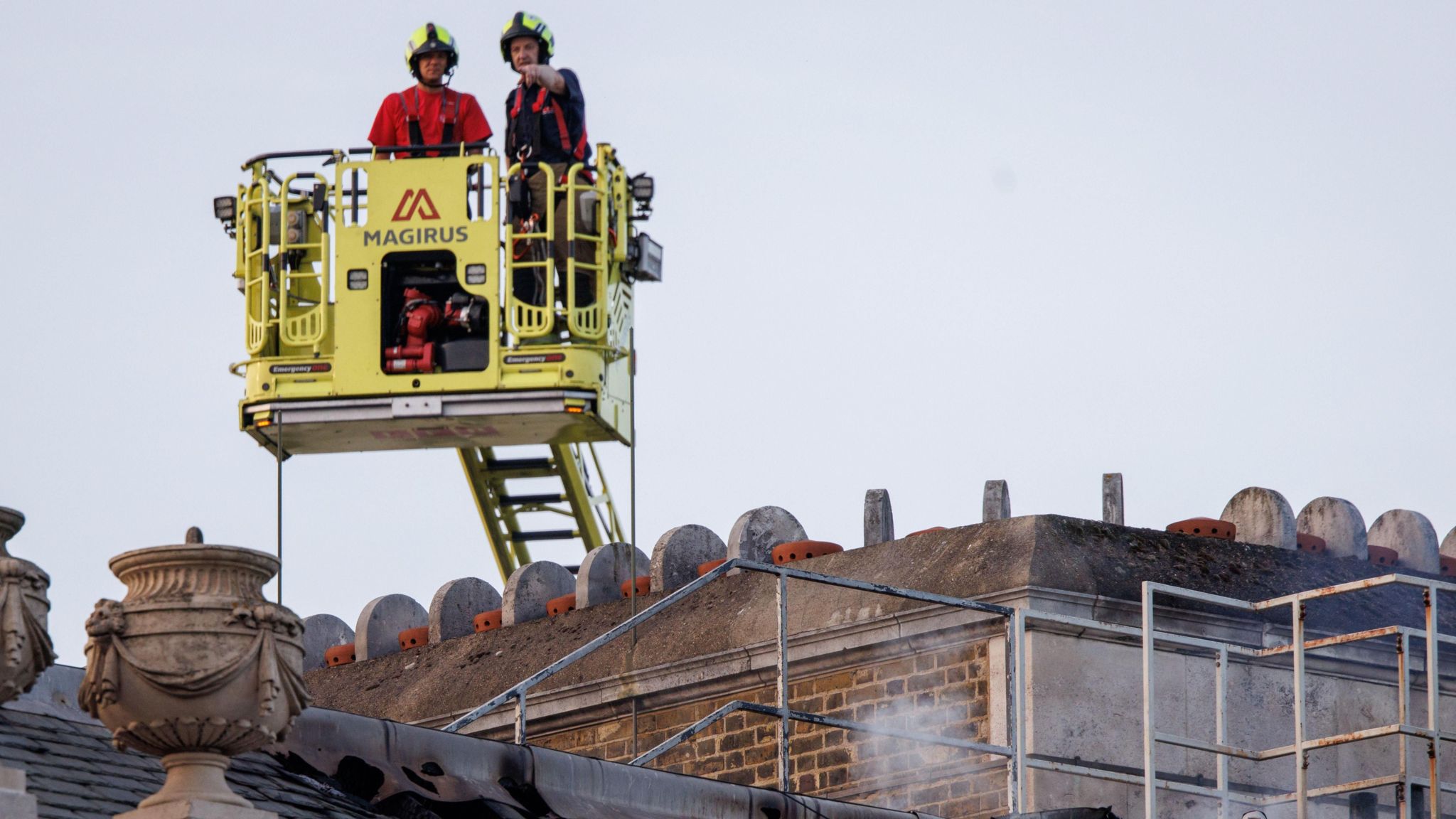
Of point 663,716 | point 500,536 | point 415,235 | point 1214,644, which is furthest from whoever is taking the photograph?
point 500,536

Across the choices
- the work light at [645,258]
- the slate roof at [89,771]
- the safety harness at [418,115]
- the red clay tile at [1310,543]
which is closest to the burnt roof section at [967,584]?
the red clay tile at [1310,543]

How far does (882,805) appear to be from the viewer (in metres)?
20.0

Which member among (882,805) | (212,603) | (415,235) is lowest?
(882,805)

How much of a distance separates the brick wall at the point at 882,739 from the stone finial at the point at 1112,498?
1795 mm

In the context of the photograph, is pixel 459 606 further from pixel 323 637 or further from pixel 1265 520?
pixel 1265 520

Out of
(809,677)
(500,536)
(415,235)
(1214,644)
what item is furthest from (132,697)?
(500,536)

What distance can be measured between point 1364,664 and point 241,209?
9.96 metres

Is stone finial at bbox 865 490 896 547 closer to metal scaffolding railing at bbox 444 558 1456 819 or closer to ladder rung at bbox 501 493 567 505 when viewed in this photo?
metal scaffolding railing at bbox 444 558 1456 819

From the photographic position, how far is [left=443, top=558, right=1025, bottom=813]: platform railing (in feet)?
57.7

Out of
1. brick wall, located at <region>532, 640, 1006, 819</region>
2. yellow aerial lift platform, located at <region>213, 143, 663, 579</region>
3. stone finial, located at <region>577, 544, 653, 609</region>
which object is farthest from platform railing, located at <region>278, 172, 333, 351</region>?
brick wall, located at <region>532, 640, 1006, 819</region>

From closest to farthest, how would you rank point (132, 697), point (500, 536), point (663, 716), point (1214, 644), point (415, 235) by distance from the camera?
1. point (132, 697)
2. point (1214, 644)
3. point (663, 716)
4. point (415, 235)
5. point (500, 536)

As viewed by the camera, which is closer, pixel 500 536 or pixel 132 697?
pixel 132 697

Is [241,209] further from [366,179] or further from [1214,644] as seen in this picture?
[1214,644]

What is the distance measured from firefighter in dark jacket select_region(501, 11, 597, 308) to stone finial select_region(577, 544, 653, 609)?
353 centimetres
